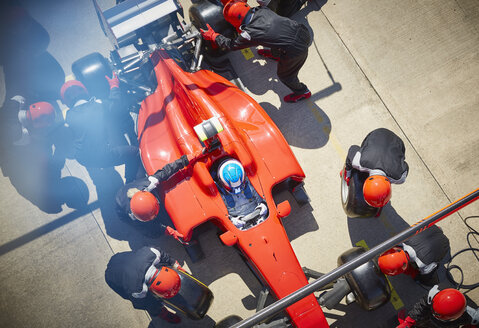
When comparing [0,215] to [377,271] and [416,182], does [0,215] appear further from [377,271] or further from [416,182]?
[416,182]

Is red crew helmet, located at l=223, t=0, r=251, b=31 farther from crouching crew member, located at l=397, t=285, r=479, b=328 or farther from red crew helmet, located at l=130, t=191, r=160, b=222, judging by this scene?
crouching crew member, located at l=397, t=285, r=479, b=328

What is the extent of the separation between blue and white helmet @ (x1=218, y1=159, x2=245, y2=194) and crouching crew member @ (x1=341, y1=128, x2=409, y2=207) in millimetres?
1772

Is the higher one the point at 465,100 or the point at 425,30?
the point at 425,30

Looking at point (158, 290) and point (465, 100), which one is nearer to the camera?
point (158, 290)

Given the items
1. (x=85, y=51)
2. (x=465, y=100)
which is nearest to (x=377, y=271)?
(x=465, y=100)

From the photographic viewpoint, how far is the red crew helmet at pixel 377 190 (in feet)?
14.0

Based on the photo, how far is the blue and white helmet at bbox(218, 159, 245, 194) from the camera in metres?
4.35

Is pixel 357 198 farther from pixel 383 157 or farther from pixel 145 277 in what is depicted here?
pixel 145 277

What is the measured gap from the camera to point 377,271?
4.54m

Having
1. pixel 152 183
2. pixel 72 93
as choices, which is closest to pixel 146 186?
pixel 152 183

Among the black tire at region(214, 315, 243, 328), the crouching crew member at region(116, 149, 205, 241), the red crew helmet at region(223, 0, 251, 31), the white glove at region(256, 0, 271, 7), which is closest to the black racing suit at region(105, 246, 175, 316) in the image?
the crouching crew member at region(116, 149, 205, 241)

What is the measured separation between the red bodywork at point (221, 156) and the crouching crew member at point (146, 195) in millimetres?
168

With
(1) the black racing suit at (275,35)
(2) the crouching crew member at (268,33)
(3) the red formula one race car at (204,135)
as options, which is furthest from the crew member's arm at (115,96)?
(1) the black racing suit at (275,35)

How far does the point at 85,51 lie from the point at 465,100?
788 cm
